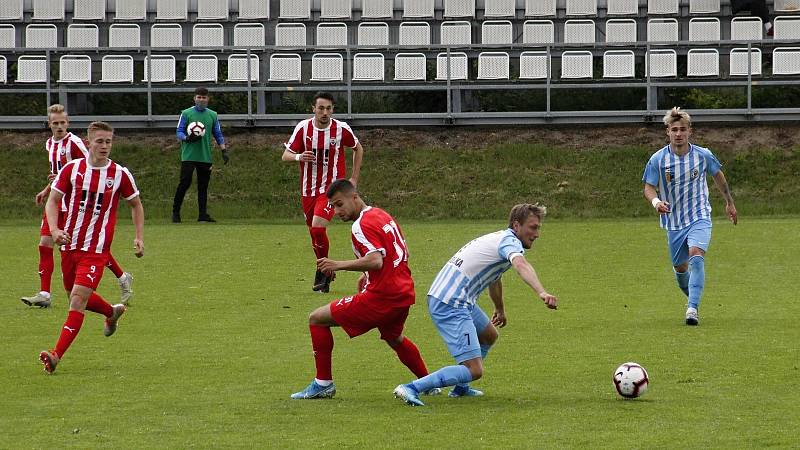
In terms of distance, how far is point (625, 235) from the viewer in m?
20.6

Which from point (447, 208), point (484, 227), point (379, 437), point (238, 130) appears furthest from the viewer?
point (238, 130)

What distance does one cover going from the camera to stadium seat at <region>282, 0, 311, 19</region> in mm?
30703

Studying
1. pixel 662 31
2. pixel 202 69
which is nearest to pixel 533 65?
pixel 662 31

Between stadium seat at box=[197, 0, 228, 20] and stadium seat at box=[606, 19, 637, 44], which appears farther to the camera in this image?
stadium seat at box=[197, 0, 228, 20]

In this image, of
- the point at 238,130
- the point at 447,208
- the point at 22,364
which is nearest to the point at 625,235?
the point at 447,208

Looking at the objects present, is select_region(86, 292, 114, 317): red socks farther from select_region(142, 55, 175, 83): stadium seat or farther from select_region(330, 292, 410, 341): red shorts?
select_region(142, 55, 175, 83): stadium seat

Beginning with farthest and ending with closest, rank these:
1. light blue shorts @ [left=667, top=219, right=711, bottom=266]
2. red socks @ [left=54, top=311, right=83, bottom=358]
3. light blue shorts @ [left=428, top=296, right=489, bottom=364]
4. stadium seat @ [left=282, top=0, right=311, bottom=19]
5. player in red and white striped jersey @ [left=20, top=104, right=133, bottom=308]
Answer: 1. stadium seat @ [left=282, top=0, right=311, bottom=19]
2. player in red and white striped jersey @ [left=20, top=104, right=133, bottom=308]
3. light blue shorts @ [left=667, top=219, right=711, bottom=266]
4. red socks @ [left=54, top=311, right=83, bottom=358]
5. light blue shorts @ [left=428, top=296, right=489, bottom=364]

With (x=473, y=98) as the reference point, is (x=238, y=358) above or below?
below

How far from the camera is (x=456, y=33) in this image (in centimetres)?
2966

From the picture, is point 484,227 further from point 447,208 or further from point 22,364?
point 22,364

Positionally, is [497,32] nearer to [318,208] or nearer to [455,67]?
[455,67]

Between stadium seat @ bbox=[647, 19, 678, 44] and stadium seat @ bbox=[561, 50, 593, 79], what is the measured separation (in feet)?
7.96

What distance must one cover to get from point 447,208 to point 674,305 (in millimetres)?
11052

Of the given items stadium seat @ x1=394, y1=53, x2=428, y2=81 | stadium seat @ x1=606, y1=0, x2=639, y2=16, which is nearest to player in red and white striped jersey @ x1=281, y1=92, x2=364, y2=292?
stadium seat @ x1=394, y1=53, x2=428, y2=81
